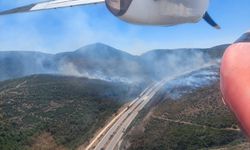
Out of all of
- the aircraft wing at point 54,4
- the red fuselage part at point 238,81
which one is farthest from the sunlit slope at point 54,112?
the red fuselage part at point 238,81

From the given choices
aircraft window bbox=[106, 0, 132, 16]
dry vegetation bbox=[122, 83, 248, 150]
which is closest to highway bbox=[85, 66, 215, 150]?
dry vegetation bbox=[122, 83, 248, 150]

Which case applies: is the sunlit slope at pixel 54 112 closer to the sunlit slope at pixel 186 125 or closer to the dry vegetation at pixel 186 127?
the sunlit slope at pixel 186 125

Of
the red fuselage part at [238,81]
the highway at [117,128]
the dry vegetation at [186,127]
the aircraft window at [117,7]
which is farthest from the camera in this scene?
the highway at [117,128]

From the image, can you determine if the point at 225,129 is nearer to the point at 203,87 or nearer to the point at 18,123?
the point at 203,87

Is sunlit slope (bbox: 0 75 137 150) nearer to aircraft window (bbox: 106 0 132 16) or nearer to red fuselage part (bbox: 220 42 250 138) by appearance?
aircraft window (bbox: 106 0 132 16)

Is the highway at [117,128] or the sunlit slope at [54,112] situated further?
the sunlit slope at [54,112]

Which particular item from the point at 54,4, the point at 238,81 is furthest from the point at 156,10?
the point at 54,4
